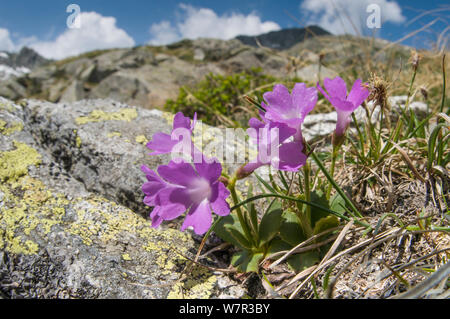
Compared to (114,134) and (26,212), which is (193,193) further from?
A: (114,134)

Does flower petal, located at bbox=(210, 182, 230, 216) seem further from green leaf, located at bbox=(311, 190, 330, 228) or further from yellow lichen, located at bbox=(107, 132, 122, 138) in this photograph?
Answer: yellow lichen, located at bbox=(107, 132, 122, 138)

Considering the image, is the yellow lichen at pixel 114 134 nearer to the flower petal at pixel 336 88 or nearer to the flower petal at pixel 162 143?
the flower petal at pixel 162 143

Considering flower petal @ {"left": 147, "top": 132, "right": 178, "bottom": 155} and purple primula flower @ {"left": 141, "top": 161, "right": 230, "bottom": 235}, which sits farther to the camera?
flower petal @ {"left": 147, "top": 132, "right": 178, "bottom": 155}

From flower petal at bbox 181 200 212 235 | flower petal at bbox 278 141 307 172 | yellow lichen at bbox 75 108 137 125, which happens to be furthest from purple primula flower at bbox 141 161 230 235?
yellow lichen at bbox 75 108 137 125

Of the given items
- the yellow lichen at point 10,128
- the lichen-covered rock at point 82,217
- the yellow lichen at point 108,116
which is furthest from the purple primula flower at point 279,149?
the yellow lichen at point 10,128

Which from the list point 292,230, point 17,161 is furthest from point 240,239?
point 17,161
